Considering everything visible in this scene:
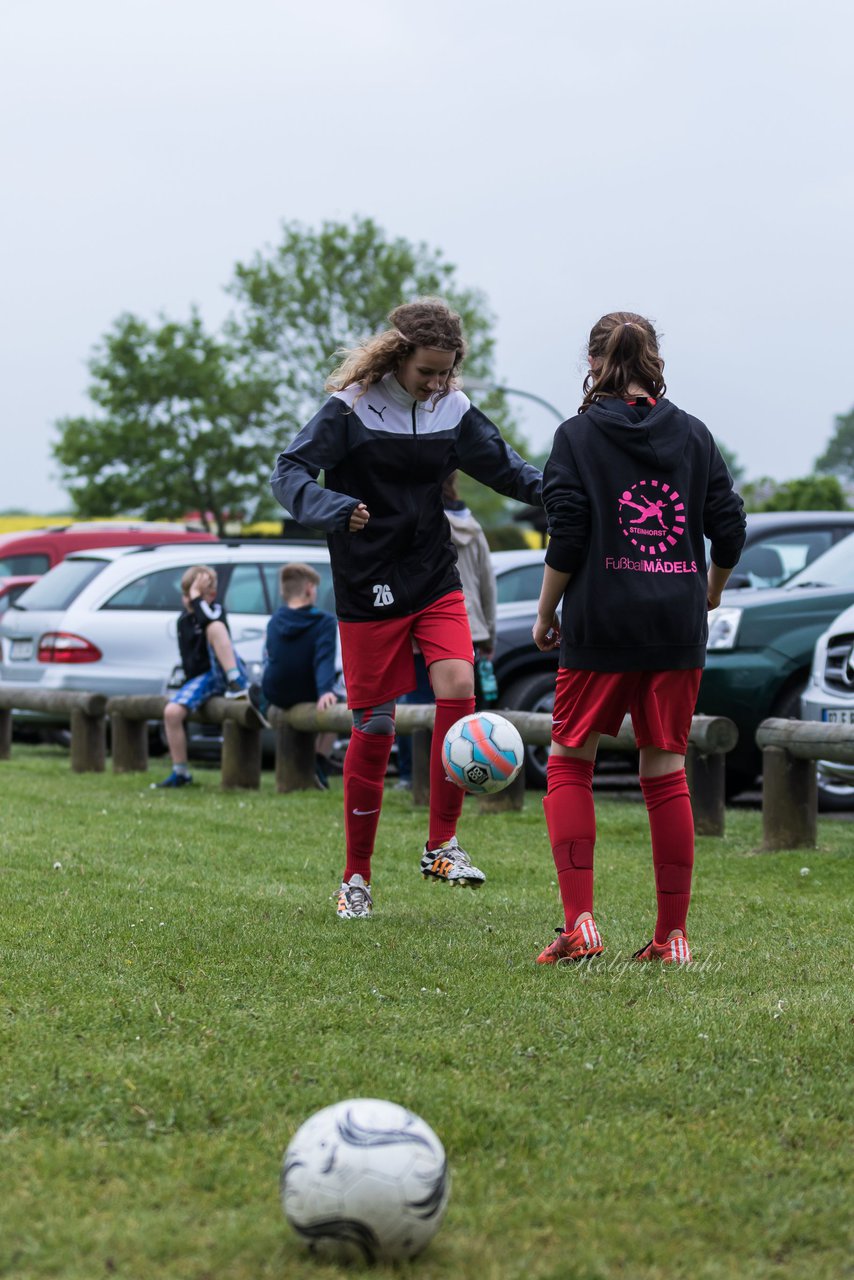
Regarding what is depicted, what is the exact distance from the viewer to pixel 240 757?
10516 millimetres

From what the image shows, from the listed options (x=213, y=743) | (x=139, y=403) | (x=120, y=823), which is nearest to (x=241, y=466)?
(x=139, y=403)

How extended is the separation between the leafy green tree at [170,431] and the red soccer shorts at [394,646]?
40.1 metres

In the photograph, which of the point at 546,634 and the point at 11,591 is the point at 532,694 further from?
the point at 11,591

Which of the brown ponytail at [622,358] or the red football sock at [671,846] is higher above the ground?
the brown ponytail at [622,358]

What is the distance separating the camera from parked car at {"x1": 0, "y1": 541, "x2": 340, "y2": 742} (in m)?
12.8

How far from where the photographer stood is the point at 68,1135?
3.16 meters

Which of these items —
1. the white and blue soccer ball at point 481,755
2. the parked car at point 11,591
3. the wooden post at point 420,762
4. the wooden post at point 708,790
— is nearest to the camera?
the white and blue soccer ball at point 481,755

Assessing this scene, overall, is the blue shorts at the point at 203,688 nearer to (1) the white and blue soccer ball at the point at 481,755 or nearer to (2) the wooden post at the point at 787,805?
(2) the wooden post at the point at 787,805

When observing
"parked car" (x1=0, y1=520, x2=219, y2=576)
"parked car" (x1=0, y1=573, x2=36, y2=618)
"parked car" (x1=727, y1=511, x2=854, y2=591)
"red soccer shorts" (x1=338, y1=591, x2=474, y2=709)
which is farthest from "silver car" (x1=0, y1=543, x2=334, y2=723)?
"red soccer shorts" (x1=338, y1=591, x2=474, y2=709)

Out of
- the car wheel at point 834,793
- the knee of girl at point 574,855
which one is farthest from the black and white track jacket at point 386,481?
the car wheel at point 834,793

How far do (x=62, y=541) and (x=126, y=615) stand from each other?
5.32 metres

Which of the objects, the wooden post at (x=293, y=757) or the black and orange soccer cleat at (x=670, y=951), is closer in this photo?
the black and orange soccer cleat at (x=670, y=951)

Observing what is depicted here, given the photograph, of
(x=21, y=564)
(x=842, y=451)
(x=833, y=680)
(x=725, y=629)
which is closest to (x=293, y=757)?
(x=725, y=629)

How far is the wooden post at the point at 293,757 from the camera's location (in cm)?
1030
